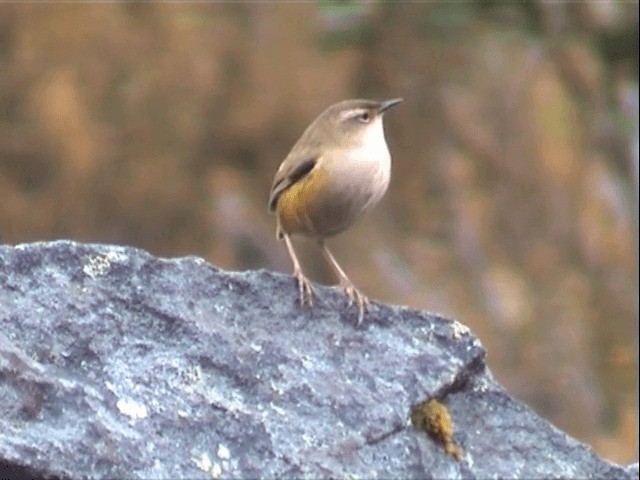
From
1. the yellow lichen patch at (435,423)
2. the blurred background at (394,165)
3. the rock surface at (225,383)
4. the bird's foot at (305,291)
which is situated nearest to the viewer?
the rock surface at (225,383)

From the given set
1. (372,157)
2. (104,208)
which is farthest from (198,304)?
(104,208)

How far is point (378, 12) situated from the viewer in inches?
463

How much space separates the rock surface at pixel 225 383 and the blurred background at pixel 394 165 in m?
7.21

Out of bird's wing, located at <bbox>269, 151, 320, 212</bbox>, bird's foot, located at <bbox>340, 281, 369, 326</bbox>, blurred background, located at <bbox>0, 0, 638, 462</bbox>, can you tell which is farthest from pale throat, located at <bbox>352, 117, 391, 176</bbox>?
blurred background, located at <bbox>0, 0, 638, 462</bbox>

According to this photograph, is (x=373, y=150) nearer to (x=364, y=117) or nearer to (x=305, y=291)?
(x=364, y=117)

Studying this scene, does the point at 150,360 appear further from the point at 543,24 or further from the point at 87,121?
the point at 87,121

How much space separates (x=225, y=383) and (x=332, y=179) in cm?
139

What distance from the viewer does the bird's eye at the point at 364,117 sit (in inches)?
236

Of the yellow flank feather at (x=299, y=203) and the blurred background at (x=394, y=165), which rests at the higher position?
the blurred background at (x=394, y=165)

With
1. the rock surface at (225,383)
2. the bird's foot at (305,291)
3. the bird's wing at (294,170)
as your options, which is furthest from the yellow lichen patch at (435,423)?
the bird's wing at (294,170)

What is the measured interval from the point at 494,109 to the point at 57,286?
9.30m

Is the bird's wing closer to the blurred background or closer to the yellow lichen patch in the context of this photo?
the yellow lichen patch

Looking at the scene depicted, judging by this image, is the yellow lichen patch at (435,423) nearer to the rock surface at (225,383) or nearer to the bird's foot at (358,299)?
the rock surface at (225,383)

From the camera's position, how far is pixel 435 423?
466 centimetres
